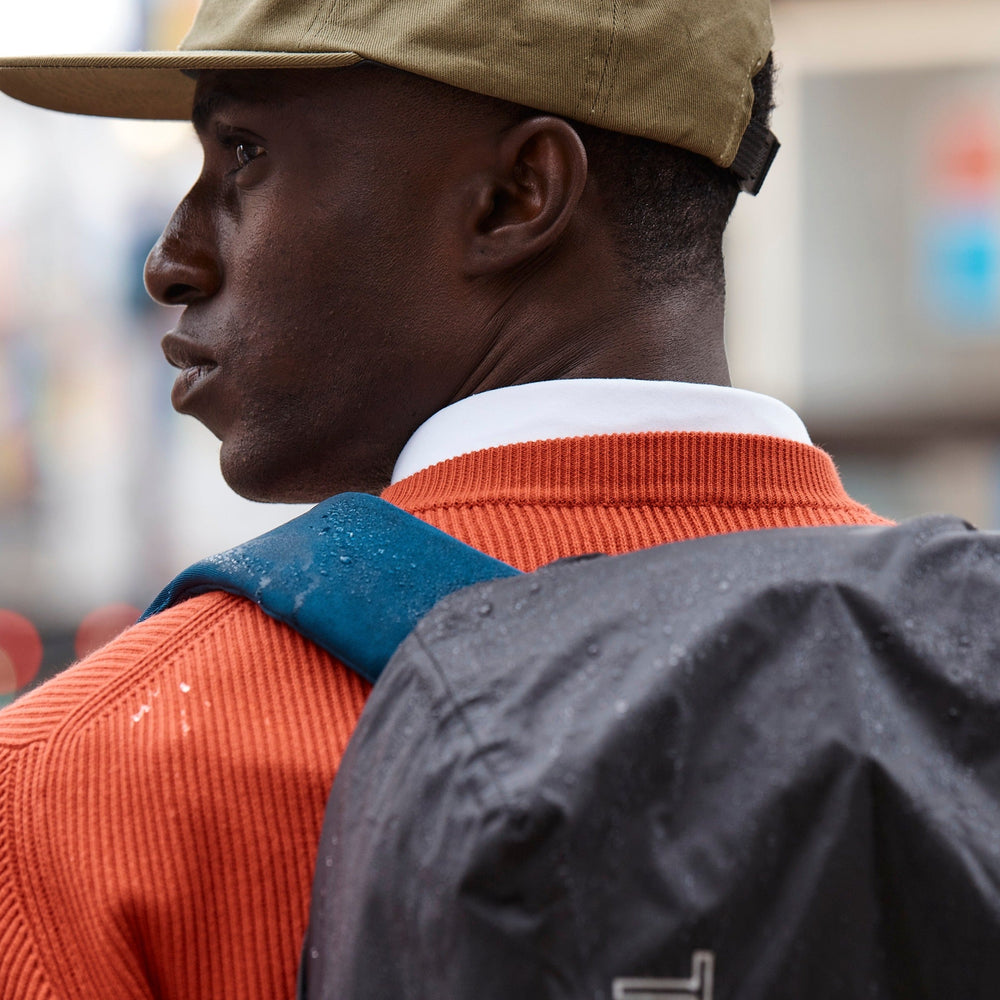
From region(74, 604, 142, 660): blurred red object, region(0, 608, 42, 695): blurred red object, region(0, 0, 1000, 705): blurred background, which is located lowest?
region(0, 608, 42, 695): blurred red object

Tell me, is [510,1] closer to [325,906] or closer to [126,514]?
[325,906]

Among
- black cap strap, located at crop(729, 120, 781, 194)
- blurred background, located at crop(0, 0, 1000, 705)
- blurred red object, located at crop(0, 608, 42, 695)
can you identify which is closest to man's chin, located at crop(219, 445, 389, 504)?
black cap strap, located at crop(729, 120, 781, 194)

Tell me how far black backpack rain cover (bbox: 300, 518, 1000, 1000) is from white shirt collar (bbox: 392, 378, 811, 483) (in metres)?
0.47

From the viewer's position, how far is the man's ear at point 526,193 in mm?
1509

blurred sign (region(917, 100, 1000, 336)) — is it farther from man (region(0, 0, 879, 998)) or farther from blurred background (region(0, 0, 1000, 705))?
man (region(0, 0, 879, 998))

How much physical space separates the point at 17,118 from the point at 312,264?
9.09m

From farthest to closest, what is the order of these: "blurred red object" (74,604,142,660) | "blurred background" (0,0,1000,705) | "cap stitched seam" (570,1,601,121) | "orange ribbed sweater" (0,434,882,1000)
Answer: "blurred red object" (74,604,142,660) → "blurred background" (0,0,1000,705) → "cap stitched seam" (570,1,601,121) → "orange ribbed sweater" (0,434,882,1000)

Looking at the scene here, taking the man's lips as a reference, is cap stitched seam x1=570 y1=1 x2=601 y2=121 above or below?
above

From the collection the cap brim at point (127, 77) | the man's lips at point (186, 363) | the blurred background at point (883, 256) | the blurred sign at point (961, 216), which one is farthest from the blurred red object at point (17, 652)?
the man's lips at point (186, 363)

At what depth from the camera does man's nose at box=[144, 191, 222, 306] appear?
167cm

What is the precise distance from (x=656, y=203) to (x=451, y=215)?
9.3 inches

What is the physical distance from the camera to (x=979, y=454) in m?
7.77

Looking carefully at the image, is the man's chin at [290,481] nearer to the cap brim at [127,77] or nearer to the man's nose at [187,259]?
the man's nose at [187,259]

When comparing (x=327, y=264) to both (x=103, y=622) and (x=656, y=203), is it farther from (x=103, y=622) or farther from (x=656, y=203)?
(x=103, y=622)
